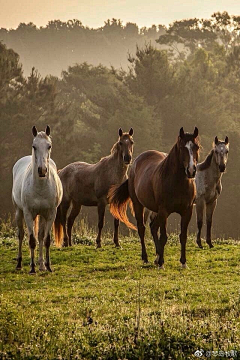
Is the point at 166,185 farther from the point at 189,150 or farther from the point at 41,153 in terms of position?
the point at 41,153

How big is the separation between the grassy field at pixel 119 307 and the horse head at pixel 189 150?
1.74 m

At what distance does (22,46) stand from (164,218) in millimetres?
117465

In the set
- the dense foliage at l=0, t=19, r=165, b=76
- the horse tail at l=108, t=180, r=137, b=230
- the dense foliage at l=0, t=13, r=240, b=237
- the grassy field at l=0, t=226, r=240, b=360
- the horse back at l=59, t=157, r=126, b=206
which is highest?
the dense foliage at l=0, t=19, r=165, b=76

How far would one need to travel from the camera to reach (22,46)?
4867 inches

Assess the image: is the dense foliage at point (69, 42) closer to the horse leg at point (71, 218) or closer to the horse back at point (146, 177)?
the horse leg at point (71, 218)

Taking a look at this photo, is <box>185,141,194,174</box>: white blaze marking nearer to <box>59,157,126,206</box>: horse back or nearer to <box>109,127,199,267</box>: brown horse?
<box>109,127,199,267</box>: brown horse

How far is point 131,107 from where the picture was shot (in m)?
45.5

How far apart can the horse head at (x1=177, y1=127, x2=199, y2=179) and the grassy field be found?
5.70ft

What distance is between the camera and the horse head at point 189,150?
1023cm

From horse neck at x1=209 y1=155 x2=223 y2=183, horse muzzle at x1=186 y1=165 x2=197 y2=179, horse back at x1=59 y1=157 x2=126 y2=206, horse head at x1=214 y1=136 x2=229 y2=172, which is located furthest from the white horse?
horse neck at x1=209 y1=155 x2=223 y2=183

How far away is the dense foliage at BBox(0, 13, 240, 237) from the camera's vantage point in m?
41.4

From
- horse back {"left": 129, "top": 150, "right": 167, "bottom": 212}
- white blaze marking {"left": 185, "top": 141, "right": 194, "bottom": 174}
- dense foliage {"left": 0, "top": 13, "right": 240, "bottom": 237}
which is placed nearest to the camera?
white blaze marking {"left": 185, "top": 141, "right": 194, "bottom": 174}

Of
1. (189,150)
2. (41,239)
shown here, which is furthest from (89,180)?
(189,150)

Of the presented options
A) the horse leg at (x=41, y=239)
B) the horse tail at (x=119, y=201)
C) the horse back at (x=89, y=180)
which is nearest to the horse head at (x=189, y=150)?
the horse tail at (x=119, y=201)
